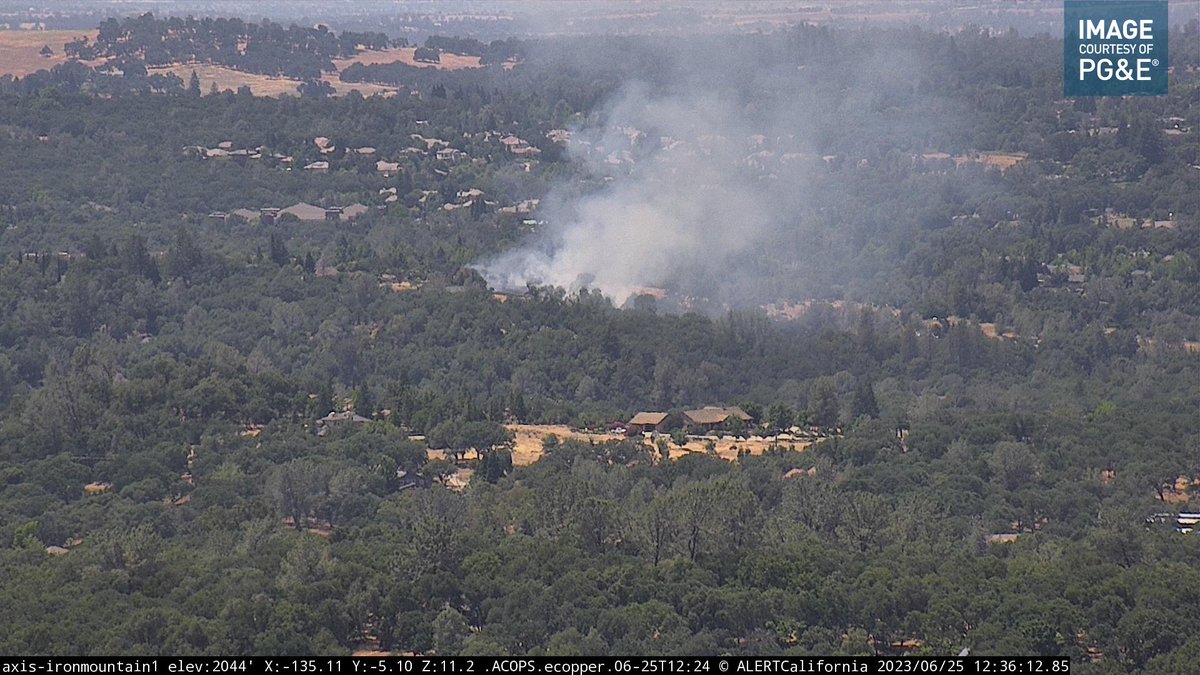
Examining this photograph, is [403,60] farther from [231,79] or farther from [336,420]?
[336,420]

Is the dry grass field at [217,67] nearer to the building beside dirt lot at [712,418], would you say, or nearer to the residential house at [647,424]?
the building beside dirt lot at [712,418]

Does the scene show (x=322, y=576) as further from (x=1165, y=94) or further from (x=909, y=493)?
(x=1165, y=94)

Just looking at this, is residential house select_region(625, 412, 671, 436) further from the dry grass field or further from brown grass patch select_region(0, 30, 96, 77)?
brown grass patch select_region(0, 30, 96, 77)

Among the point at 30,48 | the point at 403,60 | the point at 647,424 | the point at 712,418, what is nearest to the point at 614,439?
the point at 647,424

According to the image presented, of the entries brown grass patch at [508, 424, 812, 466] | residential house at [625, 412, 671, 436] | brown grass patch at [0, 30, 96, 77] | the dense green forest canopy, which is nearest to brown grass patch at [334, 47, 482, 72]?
the dense green forest canopy

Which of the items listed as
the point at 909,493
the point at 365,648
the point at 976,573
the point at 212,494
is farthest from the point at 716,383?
the point at 365,648

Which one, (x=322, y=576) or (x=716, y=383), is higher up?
(x=322, y=576)
